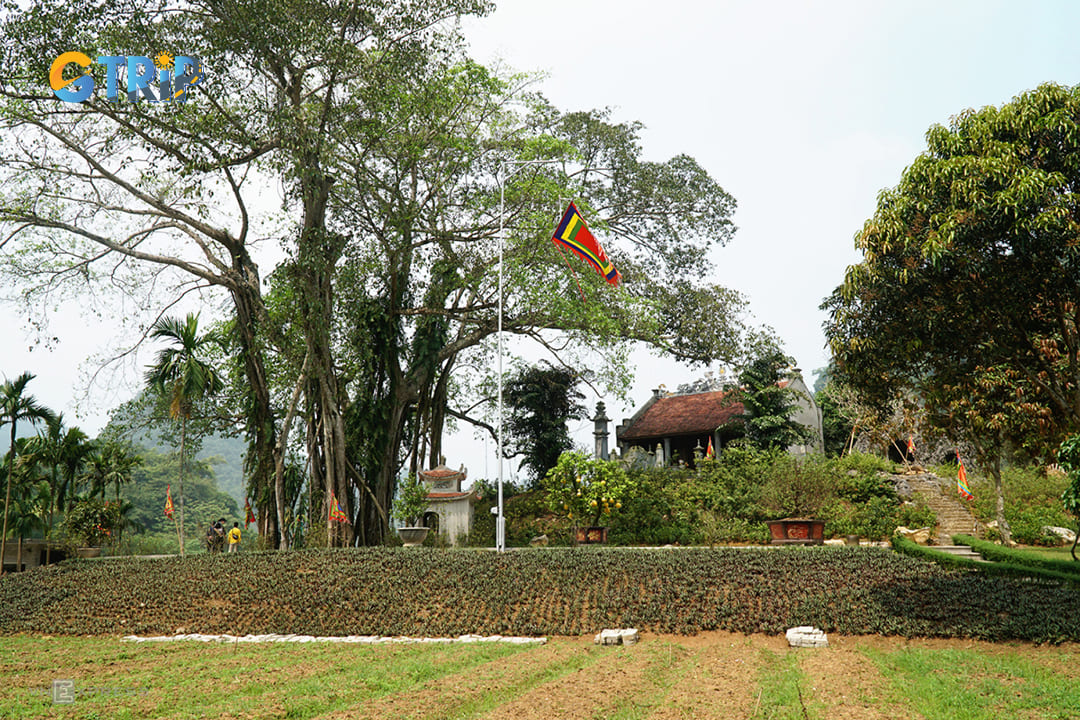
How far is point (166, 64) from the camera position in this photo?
1523 centimetres

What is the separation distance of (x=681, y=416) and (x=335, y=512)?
15.8 m

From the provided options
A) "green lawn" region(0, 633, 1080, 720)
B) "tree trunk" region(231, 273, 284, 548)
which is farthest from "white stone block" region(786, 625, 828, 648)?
"tree trunk" region(231, 273, 284, 548)

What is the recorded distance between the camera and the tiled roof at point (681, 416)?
2805 centimetres

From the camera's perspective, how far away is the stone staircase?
704 inches

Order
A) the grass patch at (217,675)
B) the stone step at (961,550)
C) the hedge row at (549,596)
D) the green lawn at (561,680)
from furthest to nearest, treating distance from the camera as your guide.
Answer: the stone step at (961,550), the hedge row at (549,596), the grass patch at (217,675), the green lawn at (561,680)

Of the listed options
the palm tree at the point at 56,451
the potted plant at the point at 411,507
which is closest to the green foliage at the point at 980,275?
the potted plant at the point at 411,507

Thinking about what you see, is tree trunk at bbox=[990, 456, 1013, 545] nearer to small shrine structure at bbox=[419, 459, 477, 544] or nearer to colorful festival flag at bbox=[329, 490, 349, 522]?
small shrine structure at bbox=[419, 459, 477, 544]

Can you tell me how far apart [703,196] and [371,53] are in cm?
1127

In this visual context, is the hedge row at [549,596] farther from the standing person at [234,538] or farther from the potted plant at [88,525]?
the standing person at [234,538]

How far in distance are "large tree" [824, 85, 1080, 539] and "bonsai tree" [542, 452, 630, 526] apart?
20.1ft

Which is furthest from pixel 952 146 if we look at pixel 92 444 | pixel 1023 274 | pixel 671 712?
pixel 92 444

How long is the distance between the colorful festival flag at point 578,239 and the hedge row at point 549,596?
614 centimetres

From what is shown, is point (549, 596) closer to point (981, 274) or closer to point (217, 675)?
point (217, 675)

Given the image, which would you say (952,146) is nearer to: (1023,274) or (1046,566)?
(1023,274)
